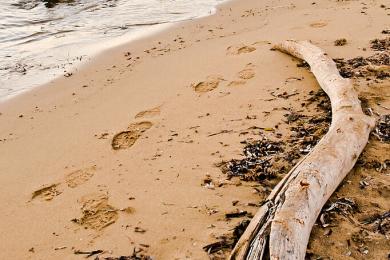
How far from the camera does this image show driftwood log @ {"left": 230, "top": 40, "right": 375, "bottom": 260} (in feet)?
7.28

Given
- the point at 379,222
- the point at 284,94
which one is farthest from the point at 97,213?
the point at 284,94

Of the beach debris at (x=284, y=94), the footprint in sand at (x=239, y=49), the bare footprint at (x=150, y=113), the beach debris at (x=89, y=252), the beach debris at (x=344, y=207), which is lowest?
the beach debris at (x=89, y=252)

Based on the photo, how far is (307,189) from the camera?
8.45ft

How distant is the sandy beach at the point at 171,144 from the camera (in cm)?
271

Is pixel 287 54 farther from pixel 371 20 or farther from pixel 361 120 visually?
pixel 361 120

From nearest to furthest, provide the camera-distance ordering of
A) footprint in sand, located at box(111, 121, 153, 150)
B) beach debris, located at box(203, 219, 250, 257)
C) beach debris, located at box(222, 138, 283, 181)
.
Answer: beach debris, located at box(203, 219, 250, 257) → beach debris, located at box(222, 138, 283, 181) → footprint in sand, located at box(111, 121, 153, 150)

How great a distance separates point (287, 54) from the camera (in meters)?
5.38

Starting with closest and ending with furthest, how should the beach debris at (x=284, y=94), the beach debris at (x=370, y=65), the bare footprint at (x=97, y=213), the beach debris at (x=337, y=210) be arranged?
the beach debris at (x=337, y=210) → the bare footprint at (x=97, y=213) → the beach debris at (x=284, y=94) → the beach debris at (x=370, y=65)

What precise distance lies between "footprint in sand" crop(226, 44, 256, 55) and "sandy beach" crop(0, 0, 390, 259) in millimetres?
16

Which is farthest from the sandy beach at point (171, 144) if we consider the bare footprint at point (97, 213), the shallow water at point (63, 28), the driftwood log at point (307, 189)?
the shallow water at point (63, 28)

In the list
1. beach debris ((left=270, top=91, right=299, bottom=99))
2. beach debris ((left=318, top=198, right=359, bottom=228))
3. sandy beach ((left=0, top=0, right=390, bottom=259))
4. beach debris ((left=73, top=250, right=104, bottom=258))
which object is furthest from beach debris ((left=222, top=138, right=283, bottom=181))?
beach debris ((left=73, top=250, right=104, bottom=258))

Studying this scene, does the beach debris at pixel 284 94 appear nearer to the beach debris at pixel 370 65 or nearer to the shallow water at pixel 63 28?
the beach debris at pixel 370 65

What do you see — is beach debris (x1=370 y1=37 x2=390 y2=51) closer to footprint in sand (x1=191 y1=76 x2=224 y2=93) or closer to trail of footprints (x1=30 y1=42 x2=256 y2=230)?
trail of footprints (x1=30 y1=42 x2=256 y2=230)

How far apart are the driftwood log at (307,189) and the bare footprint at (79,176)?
5.41 ft
